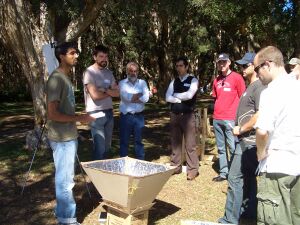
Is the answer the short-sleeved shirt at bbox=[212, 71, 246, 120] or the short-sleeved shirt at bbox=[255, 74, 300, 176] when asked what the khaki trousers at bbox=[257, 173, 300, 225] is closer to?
the short-sleeved shirt at bbox=[255, 74, 300, 176]

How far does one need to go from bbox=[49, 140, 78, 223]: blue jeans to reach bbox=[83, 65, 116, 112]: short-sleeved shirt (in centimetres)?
144

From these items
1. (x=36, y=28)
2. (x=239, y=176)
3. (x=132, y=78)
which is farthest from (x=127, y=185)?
(x=36, y=28)

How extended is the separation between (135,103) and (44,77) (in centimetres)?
324

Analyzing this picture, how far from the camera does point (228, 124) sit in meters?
7.22

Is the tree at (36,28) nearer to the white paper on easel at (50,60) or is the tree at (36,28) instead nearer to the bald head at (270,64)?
the white paper on easel at (50,60)

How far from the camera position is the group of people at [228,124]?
375 centimetres

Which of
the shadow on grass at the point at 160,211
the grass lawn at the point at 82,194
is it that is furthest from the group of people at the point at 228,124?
the shadow on grass at the point at 160,211

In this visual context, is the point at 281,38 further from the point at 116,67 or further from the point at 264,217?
the point at 116,67

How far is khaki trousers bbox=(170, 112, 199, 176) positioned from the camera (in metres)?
7.34

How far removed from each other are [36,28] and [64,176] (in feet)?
18.3

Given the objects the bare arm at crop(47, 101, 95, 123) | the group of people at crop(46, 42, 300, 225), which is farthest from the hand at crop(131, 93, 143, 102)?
the bare arm at crop(47, 101, 95, 123)

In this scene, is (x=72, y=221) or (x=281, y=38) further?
(x=281, y=38)

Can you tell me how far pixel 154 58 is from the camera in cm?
2469

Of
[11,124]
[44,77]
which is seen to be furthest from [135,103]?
[11,124]
